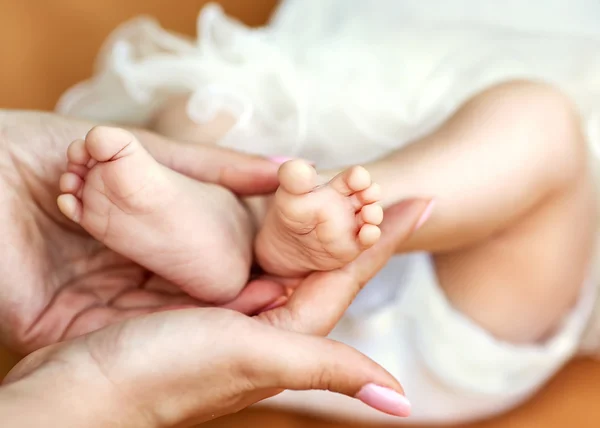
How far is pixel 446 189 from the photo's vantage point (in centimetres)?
57

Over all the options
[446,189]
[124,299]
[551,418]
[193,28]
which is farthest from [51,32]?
[551,418]

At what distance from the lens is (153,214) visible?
1.54ft

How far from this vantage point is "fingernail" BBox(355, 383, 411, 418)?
0.45 meters

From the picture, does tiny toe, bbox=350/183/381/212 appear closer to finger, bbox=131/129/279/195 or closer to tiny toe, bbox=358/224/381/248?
tiny toe, bbox=358/224/381/248

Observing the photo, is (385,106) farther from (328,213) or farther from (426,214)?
(328,213)

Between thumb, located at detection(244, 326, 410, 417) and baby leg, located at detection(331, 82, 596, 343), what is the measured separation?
169 millimetres

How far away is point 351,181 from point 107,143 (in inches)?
6.5

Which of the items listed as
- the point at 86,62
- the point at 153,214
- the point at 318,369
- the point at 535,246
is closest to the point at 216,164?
the point at 153,214

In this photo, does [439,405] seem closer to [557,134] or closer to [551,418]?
[551,418]

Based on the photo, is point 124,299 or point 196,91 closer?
point 124,299

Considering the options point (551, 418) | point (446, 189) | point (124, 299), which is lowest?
point (551, 418)

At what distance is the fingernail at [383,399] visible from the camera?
1.47 ft

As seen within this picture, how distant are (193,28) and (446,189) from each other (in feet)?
1.95

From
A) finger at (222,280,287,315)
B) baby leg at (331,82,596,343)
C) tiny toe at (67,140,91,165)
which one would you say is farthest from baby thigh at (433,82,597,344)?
tiny toe at (67,140,91,165)
